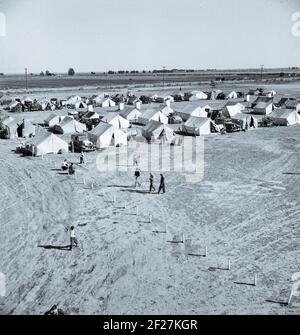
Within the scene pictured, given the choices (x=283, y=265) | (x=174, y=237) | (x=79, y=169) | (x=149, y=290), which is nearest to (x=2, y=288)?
(x=149, y=290)

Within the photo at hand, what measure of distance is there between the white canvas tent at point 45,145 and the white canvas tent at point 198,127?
15.0m

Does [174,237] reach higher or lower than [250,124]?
lower

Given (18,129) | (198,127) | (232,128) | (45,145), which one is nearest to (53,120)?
(18,129)

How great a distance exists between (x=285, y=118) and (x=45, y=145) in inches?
1200

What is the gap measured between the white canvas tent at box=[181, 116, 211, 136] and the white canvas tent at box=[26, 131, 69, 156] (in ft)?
49.2

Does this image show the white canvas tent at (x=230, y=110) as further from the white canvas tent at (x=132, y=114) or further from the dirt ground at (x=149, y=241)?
the dirt ground at (x=149, y=241)

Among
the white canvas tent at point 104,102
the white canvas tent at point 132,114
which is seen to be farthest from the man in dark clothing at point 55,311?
the white canvas tent at point 104,102

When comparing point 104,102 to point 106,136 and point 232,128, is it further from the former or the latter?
point 106,136

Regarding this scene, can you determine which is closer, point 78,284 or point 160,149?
point 78,284

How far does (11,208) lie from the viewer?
74.4ft

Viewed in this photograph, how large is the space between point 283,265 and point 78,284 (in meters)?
7.98

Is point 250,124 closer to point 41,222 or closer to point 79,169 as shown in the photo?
point 79,169
